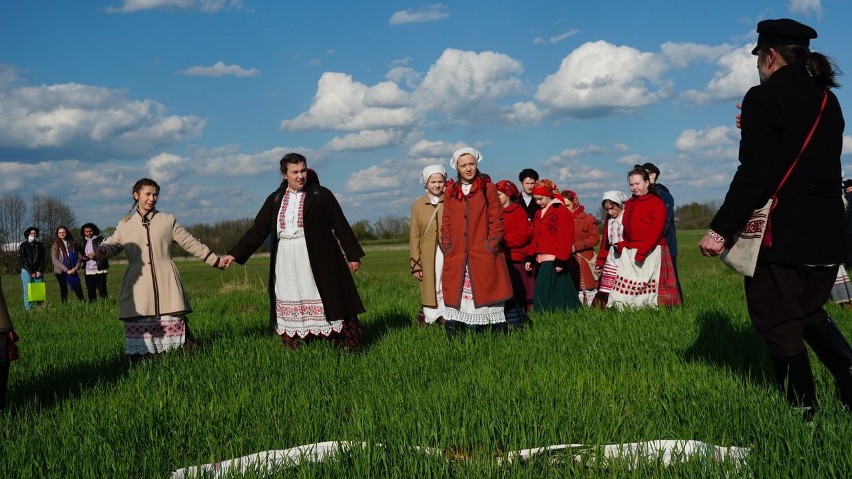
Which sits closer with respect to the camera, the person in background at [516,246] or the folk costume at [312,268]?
the folk costume at [312,268]

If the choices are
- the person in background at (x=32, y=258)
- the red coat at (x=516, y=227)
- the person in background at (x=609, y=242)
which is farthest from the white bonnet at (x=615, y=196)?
the person in background at (x=32, y=258)

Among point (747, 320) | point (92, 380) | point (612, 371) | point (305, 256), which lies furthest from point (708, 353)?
point (92, 380)

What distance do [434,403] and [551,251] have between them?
6153 mm

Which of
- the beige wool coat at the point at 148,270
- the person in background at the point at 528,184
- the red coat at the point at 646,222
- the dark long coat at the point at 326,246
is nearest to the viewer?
the beige wool coat at the point at 148,270

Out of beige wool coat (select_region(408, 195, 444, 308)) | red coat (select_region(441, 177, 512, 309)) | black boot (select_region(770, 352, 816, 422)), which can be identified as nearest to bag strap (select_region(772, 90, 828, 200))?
black boot (select_region(770, 352, 816, 422))

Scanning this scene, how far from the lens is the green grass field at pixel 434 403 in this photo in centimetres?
363

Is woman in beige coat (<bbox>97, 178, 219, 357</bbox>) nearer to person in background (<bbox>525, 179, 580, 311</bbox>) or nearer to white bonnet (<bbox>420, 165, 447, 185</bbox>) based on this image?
white bonnet (<bbox>420, 165, 447, 185</bbox>)

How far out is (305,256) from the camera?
7.75 metres

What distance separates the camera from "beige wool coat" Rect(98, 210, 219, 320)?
7336mm

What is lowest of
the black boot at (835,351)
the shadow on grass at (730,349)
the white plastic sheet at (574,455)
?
the shadow on grass at (730,349)

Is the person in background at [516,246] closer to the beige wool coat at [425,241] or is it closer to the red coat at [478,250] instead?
the red coat at [478,250]

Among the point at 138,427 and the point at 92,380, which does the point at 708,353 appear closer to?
the point at 138,427

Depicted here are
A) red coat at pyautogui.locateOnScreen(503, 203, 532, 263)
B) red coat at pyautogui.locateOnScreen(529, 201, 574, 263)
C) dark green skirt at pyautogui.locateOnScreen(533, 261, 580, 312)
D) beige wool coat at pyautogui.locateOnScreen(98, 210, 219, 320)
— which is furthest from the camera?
dark green skirt at pyautogui.locateOnScreen(533, 261, 580, 312)

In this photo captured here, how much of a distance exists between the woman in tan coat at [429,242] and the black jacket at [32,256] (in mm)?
11837
